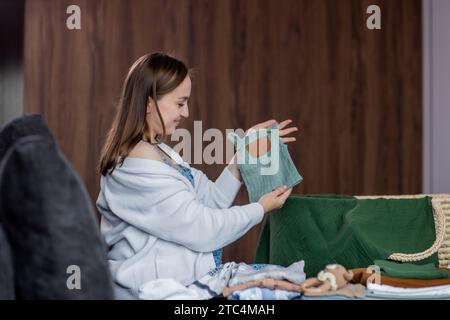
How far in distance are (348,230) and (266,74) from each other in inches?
73.6

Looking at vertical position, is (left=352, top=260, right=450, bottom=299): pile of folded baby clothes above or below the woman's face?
below

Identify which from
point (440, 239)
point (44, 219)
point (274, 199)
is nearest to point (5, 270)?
point (44, 219)

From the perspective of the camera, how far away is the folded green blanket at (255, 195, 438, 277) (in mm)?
1686

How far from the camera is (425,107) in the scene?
140 inches

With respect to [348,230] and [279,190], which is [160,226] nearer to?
[279,190]

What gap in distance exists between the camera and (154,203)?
144 centimetres

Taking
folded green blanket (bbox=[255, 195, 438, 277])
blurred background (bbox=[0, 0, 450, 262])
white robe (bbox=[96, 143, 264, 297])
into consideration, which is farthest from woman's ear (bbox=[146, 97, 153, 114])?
blurred background (bbox=[0, 0, 450, 262])

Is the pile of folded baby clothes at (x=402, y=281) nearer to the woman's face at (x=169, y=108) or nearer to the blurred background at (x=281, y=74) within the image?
the woman's face at (x=169, y=108)

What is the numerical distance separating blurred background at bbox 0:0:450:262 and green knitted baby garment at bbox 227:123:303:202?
1638 mm

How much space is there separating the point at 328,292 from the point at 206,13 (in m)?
2.31

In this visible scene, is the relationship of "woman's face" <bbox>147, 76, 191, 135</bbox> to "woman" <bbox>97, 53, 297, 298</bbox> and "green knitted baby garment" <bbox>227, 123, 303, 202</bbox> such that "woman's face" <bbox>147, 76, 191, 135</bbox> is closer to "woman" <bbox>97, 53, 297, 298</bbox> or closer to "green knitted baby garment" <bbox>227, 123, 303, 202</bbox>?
"woman" <bbox>97, 53, 297, 298</bbox>
